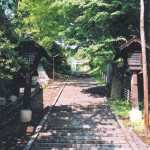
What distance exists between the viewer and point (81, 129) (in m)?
15.0

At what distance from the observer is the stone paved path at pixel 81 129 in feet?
41.6

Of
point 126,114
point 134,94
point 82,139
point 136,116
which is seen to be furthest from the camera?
point 126,114

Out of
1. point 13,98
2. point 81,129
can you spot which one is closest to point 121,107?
point 81,129

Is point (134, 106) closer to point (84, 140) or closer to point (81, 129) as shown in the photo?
point (81, 129)

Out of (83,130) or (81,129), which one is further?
(81,129)

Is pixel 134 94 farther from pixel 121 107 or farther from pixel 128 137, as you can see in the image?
pixel 128 137

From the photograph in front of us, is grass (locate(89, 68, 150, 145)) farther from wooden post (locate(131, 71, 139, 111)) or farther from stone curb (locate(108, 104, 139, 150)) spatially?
wooden post (locate(131, 71, 139, 111))

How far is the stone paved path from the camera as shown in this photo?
1268 centimetres

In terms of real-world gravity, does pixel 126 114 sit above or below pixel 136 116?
below

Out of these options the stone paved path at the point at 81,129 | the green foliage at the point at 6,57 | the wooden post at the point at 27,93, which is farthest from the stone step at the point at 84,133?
the green foliage at the point at 6,57

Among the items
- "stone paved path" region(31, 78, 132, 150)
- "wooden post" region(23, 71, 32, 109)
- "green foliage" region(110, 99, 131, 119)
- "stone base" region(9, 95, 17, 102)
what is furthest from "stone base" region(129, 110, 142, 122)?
"stone base" region(9, 95, 17, 102)

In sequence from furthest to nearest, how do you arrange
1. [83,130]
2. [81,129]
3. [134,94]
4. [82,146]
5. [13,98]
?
[13,98] < [134,94] < [81,129] < [83,130] < [82,146]

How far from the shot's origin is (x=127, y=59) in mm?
17000

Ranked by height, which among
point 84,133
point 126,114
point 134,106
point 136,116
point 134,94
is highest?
point 134,94
